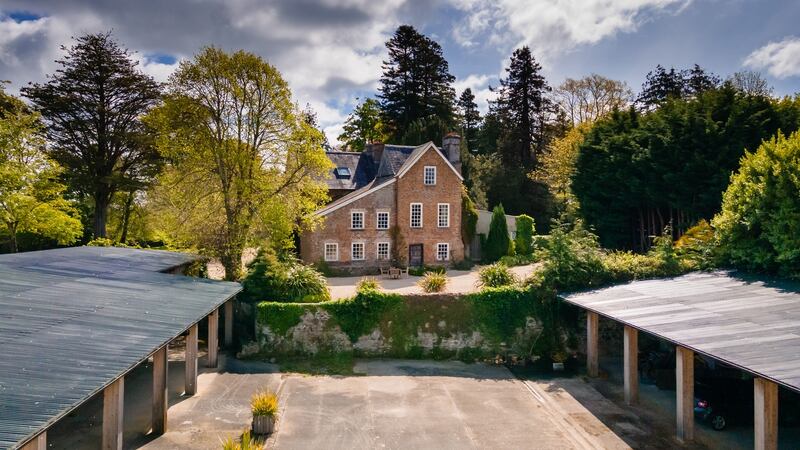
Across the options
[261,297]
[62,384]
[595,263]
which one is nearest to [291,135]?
[261,297]

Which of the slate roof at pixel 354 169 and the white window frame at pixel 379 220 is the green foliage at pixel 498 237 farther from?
the slate roof at pixel 354 169

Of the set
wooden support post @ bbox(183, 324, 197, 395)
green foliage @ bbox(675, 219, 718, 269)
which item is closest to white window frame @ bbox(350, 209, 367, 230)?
wooden support post @ bbox(183, 324, 197, 395)

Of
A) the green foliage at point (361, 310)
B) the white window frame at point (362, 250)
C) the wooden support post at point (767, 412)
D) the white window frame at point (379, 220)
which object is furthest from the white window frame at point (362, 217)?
the wooden support post at point (767, 412)

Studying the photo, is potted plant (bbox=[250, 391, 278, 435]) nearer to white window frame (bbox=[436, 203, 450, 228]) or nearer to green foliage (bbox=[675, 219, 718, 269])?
green foliage (bbox=[675, 219, 718, 269])

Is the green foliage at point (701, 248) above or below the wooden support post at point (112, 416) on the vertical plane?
above

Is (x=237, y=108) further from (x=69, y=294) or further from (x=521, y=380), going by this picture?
(x=521, y=380)
